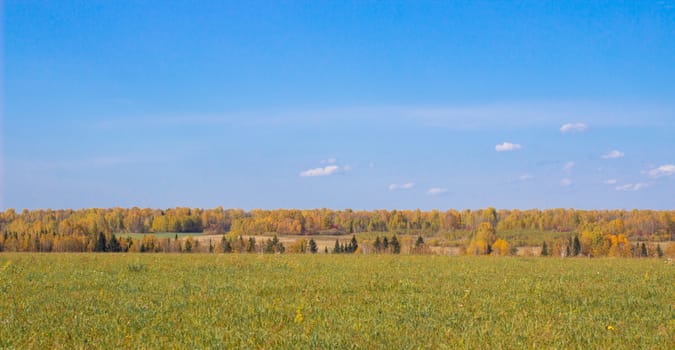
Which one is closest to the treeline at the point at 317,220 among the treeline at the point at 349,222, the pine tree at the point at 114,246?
the treeline at the point at 349,222

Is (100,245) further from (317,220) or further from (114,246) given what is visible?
(317,220)

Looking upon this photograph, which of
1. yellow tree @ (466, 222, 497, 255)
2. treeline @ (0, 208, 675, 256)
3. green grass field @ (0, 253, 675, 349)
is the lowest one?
yellow tree @ (466, 222, 497, 255)

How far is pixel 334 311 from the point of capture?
44.8ft

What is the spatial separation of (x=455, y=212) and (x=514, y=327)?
154 meters

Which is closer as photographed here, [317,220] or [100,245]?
[100,245]

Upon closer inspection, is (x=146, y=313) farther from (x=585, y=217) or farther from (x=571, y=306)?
(x=585, y=217)

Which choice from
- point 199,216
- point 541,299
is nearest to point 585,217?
point 199,216

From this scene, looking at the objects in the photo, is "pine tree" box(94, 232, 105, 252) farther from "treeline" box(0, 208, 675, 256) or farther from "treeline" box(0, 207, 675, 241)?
"treeline" box(0, 207, 675, 241)

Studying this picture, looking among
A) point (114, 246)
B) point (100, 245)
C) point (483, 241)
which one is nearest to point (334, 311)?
point (100, 245)

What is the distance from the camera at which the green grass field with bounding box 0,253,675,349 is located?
10.8 meters

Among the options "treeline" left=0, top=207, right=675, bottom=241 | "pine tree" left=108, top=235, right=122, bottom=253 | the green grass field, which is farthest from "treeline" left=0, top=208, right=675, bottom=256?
the green grass field

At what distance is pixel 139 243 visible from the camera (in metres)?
90.5

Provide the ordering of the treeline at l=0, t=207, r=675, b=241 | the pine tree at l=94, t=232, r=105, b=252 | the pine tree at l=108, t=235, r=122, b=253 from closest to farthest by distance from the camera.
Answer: the pine tree at l=94, t=232, r=105, b=252, the pine tree at l=108, t=235, r=122, b=253, the treeline at l=0, t=207, r=675, b=241

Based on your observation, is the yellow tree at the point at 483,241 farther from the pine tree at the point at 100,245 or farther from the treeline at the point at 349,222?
the pine tree at the point at 100,245
